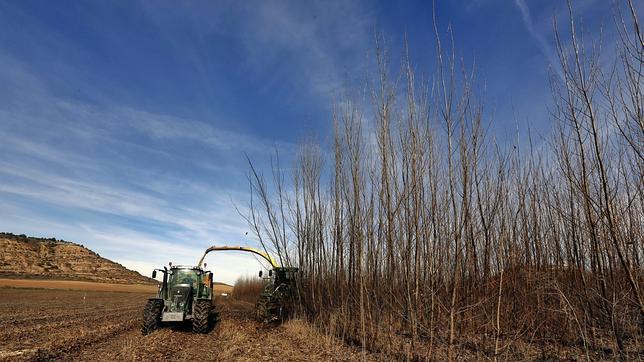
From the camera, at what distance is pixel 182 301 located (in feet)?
38.2

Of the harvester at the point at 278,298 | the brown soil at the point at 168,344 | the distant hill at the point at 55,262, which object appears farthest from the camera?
the distant hill at the point at 55,262

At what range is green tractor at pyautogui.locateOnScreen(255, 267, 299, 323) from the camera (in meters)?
13.5

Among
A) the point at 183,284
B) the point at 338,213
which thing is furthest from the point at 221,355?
the point at 183,284

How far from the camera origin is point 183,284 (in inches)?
477

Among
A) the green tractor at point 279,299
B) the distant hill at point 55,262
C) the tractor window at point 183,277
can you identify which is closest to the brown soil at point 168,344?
the tractor window at point 183,277

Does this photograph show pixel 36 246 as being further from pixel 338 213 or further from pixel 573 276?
pixel 573 276

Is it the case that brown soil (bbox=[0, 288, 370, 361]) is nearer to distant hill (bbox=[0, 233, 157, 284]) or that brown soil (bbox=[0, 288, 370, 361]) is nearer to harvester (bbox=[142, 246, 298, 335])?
harvester (bbox=[142, 246, 298, 335])

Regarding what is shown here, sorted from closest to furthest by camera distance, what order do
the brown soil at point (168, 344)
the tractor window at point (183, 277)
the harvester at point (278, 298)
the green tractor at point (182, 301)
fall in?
the brown soil at point (168, 344) < the green tractor at point (182, 301) < the tractor window at point (183, 277) < the harvester at point (278, 298)

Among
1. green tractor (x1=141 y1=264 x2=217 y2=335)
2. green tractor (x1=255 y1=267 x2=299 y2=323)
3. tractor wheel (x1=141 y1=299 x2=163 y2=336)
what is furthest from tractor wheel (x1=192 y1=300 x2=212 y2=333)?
green tractor (x1=255 y1=267 x2=299 y2=323)

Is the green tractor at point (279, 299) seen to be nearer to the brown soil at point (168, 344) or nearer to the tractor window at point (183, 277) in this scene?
the brown soil at point (168, 344)

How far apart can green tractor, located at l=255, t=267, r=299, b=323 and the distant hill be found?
59.4 m

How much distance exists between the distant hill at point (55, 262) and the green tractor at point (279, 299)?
5940cm

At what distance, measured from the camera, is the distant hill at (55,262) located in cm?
6238

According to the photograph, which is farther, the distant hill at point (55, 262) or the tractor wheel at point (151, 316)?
the distant hill at point (55, 262)
